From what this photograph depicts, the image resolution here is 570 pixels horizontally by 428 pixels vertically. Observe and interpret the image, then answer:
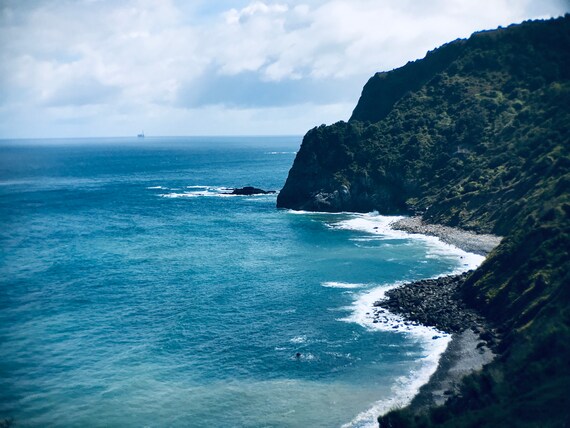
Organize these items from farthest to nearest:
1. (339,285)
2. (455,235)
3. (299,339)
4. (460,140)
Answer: (460,140)
(455,235)
(339,285)
(299,339)

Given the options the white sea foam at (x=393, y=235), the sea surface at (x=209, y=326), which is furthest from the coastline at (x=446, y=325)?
the white sea foam at (x=393, y=235)

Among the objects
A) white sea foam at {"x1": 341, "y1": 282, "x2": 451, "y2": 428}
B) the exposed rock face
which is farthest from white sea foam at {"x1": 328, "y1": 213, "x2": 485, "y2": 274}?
the exposed rock face

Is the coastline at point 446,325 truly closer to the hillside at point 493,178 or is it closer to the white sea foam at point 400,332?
the white sea foam at point 400,332

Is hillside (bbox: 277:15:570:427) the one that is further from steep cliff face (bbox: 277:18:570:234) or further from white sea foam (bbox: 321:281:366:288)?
white sea foam (bbox: 321:281:366:288)

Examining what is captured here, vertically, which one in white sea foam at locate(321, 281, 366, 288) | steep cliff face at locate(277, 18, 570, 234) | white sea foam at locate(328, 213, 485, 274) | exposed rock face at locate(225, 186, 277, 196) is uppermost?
steep cliff face at locate(277, 18, 570, 234)

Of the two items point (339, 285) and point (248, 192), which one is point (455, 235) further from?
point (248, 192)

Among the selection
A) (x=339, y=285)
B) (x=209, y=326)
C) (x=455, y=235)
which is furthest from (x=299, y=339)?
(x=455, y=235)

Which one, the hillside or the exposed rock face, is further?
the exposed rock face
